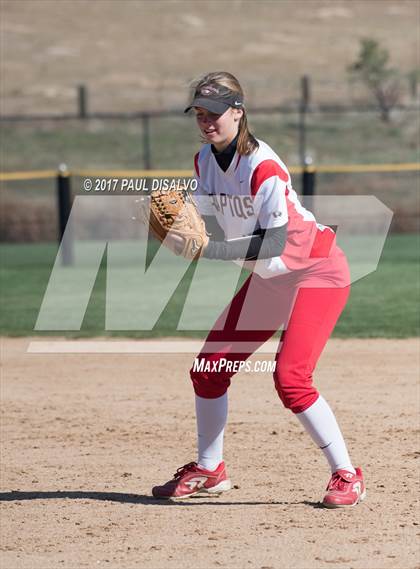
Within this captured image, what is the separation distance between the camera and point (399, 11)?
6306 cm

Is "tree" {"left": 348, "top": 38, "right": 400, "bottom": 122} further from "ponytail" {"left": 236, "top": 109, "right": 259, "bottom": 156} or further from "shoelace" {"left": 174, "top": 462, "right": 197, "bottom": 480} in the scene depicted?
"ponytail" {"left": 236, "top": 109, "right": 259, "bottom": 156}

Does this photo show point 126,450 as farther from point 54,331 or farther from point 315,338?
point 54,331

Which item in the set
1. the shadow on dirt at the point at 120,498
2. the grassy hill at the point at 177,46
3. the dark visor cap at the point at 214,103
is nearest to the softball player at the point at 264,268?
the dark visor cap at the point at 214,103

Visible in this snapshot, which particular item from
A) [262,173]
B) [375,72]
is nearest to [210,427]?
[262,173]

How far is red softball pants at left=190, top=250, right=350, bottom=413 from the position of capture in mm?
5633

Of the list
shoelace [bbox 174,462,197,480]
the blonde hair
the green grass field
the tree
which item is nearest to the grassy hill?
the tree

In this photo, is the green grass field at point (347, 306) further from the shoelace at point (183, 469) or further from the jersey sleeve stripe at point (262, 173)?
the jersey sleeve stripe at point (262, 173)

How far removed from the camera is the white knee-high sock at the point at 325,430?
18.6ft

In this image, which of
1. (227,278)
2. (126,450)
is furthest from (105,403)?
(227,278)

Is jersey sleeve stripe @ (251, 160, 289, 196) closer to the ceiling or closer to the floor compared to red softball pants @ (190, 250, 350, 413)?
closer to the ceiling

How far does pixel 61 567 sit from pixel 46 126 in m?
33.0

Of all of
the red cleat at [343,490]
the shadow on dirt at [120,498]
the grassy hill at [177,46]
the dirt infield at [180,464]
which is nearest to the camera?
the dirt infield at [180,464]

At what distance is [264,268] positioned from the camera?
5.62 meters

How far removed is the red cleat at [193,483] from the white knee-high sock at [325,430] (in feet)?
2.35
